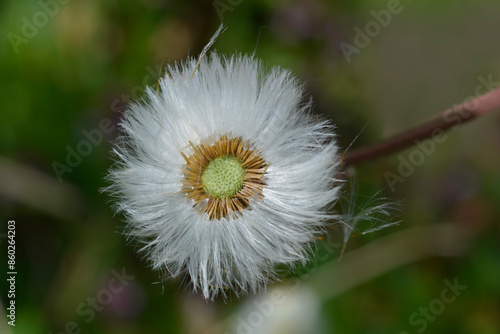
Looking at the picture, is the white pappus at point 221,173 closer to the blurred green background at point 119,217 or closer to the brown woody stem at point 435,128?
the brown woody stem at point 435,128

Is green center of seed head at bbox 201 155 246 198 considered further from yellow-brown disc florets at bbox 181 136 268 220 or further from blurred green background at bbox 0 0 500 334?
blurred green background at bbox 0 0 500 334

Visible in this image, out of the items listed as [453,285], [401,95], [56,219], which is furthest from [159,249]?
[401,95]

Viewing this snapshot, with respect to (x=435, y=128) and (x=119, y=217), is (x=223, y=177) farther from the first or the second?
(x=119, y=217)

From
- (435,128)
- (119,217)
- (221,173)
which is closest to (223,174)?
(221,173)

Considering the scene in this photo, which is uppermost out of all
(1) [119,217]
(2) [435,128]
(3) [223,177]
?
(2) [435,128]

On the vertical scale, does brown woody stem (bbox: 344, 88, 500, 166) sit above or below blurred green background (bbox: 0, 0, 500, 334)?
above

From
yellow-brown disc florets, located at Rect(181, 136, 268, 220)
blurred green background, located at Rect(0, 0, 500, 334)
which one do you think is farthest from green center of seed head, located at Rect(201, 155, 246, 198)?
blurred green background, located at Rect(0, 0, 500, 334)

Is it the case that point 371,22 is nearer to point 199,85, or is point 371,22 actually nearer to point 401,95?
point 401,95
